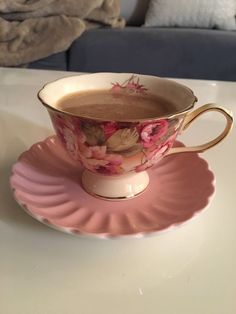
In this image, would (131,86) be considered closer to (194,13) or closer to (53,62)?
(53,62)

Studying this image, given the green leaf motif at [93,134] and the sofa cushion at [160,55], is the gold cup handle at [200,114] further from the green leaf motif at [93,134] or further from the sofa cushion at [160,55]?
the sofa cushion at [160,55]

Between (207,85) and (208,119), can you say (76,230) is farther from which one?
(207,85)

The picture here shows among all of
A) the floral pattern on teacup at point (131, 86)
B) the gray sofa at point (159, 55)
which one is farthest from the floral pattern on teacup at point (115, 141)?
the gray sofa at point (159, 55)

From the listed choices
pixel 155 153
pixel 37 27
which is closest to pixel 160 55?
pixel 37 27

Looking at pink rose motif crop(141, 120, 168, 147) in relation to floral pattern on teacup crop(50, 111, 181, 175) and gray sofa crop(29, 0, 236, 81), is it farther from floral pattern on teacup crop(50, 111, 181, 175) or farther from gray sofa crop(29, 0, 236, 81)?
gray sofa crop(29, 0, 236, 81)

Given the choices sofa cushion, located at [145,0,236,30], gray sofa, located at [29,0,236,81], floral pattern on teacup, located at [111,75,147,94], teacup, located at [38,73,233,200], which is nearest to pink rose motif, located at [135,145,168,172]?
teacup, located at [38,73,233,200]

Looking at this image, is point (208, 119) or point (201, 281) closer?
point (201, 281)

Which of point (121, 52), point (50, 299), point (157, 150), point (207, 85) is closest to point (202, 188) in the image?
point (157, 150)
